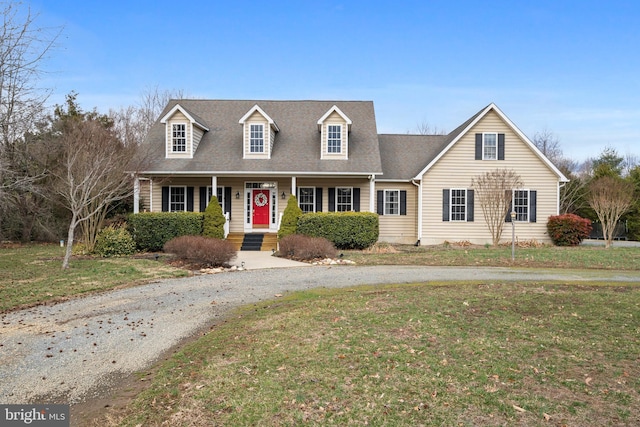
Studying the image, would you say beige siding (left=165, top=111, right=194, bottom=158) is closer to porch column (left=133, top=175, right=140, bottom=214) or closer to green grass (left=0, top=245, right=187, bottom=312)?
porch column (left=133, top=175, right=140, bottom=214)

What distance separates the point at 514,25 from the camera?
15961mm

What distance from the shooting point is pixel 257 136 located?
2103 cm

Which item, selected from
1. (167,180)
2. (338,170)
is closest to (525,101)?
(338,170)

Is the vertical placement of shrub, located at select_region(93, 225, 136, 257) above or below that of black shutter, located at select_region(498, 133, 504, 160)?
below

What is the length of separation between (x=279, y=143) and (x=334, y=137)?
2.92 metres

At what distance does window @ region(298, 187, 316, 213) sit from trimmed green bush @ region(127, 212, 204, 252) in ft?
18.5

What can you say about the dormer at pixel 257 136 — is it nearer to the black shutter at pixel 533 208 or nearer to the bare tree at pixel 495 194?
the bare tree at pixel 495 194

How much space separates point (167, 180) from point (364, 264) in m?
11.4

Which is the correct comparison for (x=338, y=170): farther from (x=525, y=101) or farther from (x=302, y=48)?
(x=525, y=101)

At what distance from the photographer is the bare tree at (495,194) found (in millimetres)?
20078

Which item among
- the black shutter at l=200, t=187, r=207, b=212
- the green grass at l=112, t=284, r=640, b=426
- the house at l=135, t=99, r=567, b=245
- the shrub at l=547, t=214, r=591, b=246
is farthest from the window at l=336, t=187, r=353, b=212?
the green grass at l=112, t=284, r=640, b=426

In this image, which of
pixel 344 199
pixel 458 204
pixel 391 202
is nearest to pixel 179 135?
pixel 344 199

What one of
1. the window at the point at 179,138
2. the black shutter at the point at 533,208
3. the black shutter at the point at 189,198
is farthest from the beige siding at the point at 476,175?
the window at the point at 179,138

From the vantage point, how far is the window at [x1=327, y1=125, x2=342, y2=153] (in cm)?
2092
